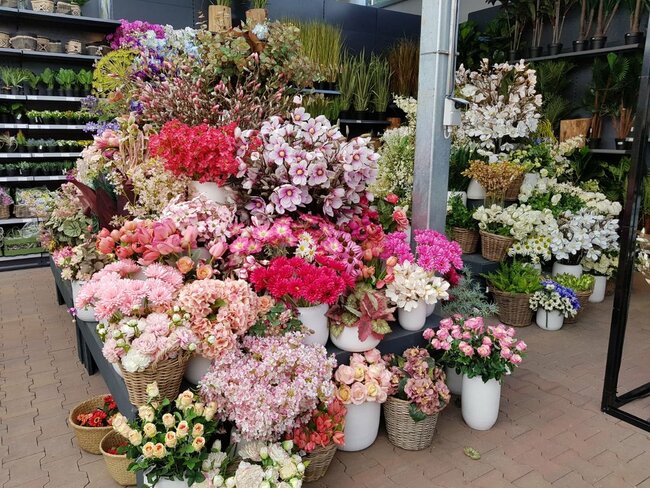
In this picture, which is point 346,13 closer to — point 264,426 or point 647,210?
point 647,210

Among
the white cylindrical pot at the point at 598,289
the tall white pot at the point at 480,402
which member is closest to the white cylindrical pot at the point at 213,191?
the tall white pot at the point at 480,402

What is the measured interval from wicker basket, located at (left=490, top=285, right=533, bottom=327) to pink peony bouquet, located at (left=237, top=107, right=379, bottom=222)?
2133 mm

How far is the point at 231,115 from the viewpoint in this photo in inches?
120

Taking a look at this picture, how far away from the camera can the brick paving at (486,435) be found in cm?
237

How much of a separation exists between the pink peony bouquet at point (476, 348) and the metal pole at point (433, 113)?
2.69ft

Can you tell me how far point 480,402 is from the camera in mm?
2684

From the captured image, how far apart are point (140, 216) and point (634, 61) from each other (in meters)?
5.85

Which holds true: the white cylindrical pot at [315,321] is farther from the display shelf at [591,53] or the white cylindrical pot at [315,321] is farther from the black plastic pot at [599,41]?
the black plastic pot at [599,41]

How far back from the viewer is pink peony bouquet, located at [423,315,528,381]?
2.58 m

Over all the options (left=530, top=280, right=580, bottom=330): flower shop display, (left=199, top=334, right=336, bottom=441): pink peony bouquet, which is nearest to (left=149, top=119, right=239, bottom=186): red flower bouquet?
(left=199, top=334, right=336, bottom=441): pink peony bouquet

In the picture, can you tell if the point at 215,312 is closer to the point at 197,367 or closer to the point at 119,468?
the point at 197,367

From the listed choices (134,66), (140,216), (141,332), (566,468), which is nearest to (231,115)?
(140,216)

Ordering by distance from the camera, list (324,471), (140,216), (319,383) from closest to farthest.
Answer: (319,383)
(324,471)
(140,216)

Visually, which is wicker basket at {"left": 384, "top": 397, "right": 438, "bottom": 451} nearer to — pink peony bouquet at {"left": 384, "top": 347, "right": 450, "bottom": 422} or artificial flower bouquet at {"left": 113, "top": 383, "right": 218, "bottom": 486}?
pink peony bouquet at {"left": 384, "top": 347, "right": 450, "bottom": 422}
